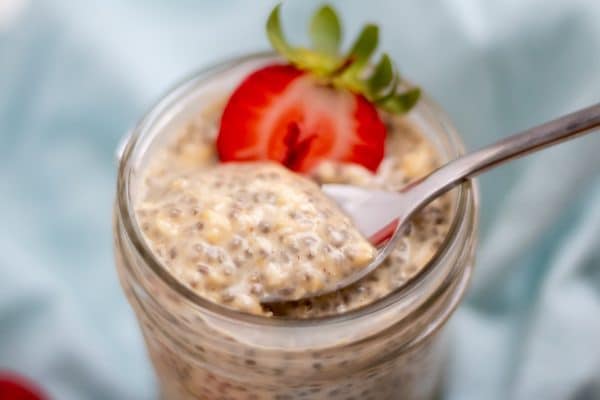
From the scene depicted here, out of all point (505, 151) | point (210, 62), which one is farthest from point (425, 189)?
point (210, 62)

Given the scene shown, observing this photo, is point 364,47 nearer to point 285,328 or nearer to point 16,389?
point 285,328

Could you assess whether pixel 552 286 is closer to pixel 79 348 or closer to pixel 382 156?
pixel 382 156

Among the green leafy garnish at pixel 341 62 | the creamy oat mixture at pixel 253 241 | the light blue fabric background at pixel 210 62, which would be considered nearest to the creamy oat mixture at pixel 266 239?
the creamy oat mixture at pixel 253 241

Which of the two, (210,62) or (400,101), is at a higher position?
(210,62)

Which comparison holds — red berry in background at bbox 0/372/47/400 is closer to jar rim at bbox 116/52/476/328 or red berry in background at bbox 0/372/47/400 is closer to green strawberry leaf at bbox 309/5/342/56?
jar rim at bbox 116/52/476/328

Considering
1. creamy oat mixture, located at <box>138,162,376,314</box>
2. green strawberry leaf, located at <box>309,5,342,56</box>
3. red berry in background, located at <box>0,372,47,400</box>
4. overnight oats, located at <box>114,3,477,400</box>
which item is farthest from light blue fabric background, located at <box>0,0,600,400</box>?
creamy oat mixture, located at <box>138,162,376,314</box>

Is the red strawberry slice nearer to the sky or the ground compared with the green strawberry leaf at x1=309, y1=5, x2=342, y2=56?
nearer to the ground
